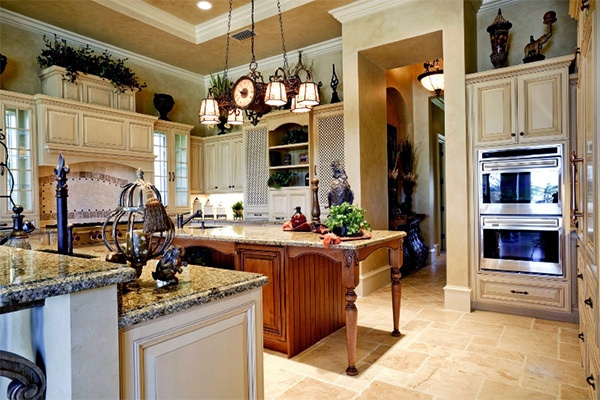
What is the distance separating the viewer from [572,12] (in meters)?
3.19

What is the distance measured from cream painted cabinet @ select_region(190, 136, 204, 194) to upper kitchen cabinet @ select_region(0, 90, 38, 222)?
8.77ft

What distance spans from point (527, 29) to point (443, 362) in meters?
3.90

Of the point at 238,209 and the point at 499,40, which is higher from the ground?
the point at 499,40

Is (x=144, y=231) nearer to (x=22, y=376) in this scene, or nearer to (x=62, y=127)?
(x=22, y=376)

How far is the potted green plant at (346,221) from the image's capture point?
2.83 metres

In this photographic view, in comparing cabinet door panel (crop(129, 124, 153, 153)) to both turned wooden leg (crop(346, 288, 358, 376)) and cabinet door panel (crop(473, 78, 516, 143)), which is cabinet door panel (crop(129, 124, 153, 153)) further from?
cabinet door panel (crop(473, 78, 516, 143))

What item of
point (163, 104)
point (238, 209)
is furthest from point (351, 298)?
point (163, 104)

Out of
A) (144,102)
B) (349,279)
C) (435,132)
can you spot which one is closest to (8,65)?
(144,102)

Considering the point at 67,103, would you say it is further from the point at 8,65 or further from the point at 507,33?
the point at 507,33

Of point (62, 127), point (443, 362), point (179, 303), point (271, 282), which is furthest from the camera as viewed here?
point (62, 127)

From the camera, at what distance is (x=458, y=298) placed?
406 centimetres

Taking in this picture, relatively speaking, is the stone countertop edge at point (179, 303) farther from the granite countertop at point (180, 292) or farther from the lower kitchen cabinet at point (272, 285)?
the lower kitchen cabinet at point (272, 285)

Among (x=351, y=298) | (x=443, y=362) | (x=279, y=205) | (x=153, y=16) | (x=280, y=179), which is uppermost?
(x=153, y=16)

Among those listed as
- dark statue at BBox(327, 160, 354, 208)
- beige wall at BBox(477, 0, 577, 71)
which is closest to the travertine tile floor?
dark statue at BBox(327, 160, 354, 208)
